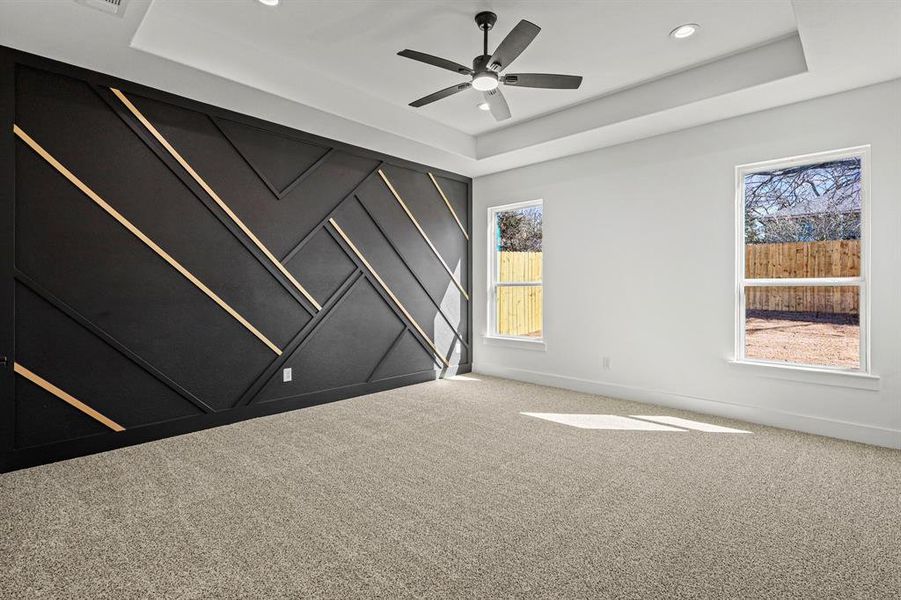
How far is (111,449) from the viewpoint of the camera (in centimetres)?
320

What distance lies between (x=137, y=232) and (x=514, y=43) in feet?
9.48

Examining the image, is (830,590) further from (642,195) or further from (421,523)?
(642,195)

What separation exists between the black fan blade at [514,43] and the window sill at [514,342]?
10.9 feet

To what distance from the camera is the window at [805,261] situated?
138 inches

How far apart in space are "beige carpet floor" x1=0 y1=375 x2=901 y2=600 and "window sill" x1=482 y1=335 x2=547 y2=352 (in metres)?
1.90

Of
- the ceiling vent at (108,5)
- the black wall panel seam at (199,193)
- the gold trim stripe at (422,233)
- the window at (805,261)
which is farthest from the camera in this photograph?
the gold trim stripe at (422,233)

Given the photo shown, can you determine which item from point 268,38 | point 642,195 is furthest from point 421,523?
point 642,195

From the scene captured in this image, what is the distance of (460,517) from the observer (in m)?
2.28

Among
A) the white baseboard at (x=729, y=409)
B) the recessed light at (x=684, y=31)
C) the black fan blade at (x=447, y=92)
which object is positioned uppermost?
the recessed light at (x=684, y=31)

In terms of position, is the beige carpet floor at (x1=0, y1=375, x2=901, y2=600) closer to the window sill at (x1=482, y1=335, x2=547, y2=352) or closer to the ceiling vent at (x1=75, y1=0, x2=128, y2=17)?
the window sill at (x1=482, y1=335, x2=547, y2=352)

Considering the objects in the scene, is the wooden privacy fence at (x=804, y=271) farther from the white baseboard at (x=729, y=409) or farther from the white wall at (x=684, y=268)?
the white baseboard at (x=729, y=409)

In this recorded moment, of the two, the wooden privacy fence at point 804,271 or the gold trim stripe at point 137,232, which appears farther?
the wooden privacy fence at point 804,271

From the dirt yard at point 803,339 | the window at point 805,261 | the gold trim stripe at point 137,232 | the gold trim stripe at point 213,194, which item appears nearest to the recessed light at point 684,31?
the window at point 805,261

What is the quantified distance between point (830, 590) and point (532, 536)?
43.8 inches
